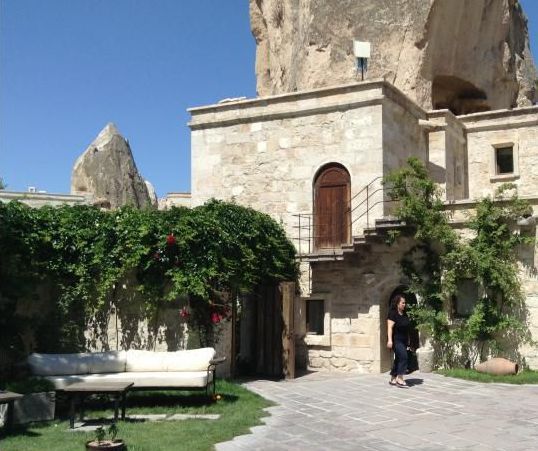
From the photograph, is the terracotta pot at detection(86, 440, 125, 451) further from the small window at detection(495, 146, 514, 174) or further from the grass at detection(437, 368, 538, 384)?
the small window at detection(495, 146, 514, 174)

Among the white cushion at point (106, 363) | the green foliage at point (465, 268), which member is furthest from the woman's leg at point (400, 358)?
the white cushion at point (106, 363)

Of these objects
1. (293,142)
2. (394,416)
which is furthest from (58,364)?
(293,142)

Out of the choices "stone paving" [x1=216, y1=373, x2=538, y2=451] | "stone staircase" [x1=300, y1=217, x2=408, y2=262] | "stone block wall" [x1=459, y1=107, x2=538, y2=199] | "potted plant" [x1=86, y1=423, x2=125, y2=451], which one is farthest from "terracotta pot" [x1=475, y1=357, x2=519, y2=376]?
"potted plant" [x1=86, y1=423, x2=125, y2=451]

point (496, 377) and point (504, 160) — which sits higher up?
point (504, 160)

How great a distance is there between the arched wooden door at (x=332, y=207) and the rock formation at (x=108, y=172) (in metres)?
17.0

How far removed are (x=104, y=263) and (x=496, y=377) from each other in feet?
25.9

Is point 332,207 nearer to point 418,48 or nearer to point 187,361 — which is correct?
point 187,361

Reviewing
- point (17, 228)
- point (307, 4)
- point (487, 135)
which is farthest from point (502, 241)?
point (307, 4)

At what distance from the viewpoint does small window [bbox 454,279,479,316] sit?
46.9 ft

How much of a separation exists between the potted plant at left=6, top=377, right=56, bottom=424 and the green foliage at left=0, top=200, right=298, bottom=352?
259 cm

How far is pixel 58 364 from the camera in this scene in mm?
10016

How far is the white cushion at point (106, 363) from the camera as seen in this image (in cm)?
1015

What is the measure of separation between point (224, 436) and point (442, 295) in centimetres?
756

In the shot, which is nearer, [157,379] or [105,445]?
[105,445]
